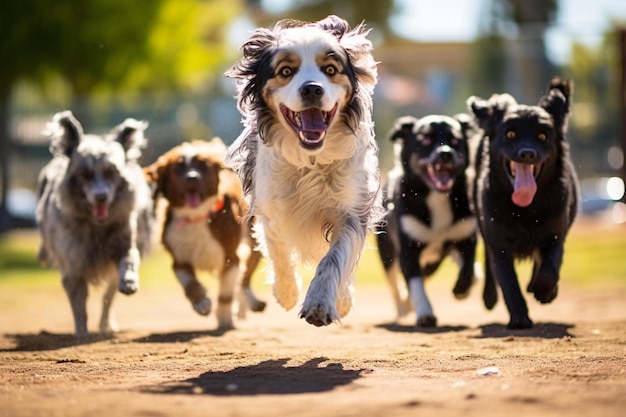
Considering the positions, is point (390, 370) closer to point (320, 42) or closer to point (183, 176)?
point (320, 42)

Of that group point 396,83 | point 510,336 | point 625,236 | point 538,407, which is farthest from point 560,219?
point 396,83

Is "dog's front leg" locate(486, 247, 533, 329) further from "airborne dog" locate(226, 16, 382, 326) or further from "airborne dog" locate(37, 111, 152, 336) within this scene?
"airborne dog" locate(37, 111, 152, 336)

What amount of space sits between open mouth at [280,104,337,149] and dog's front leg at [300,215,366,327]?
66 cm

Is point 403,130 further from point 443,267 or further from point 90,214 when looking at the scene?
point 443,267

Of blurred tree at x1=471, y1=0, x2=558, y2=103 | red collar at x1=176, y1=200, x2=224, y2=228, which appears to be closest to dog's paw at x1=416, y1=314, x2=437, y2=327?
red collar at x1=176, y1=200, x2=224, y2=228

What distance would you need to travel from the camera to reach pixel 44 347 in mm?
8258

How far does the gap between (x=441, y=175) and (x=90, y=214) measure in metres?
2.92

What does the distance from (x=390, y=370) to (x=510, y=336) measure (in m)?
1.87

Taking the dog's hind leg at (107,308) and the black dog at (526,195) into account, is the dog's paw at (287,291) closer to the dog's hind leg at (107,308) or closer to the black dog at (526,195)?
the black dog at (526,195)

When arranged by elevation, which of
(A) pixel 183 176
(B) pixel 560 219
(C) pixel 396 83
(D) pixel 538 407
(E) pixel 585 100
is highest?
(C) pixel 396 83

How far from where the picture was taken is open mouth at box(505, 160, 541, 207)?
8320mm

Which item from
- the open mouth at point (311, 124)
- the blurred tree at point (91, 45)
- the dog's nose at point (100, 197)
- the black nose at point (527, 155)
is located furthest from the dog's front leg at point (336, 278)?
the blurred tree at point (91, 45)

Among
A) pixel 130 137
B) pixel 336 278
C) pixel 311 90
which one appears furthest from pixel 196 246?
pixel 311 90

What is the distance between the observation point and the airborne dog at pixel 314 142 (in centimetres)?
696
